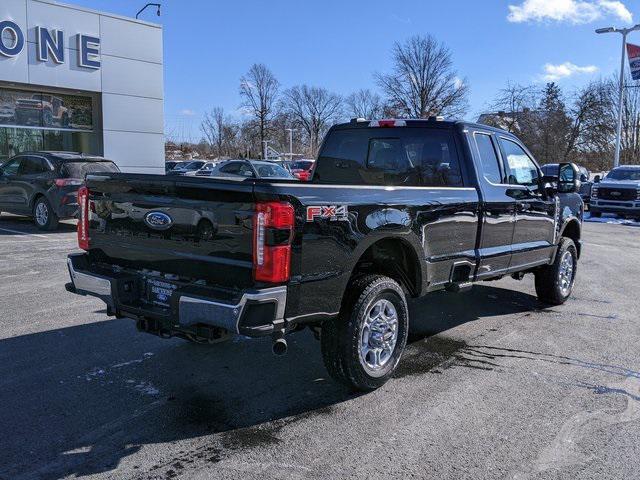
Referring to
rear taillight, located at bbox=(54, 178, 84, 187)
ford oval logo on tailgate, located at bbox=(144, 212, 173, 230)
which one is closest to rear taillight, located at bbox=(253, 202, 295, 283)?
ford oval logo on tailgate, located at bbox=(144, 212, 173, 230)

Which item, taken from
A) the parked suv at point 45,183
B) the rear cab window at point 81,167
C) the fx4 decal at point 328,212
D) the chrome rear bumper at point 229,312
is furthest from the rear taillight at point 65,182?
the fx4 decal at point 328,212

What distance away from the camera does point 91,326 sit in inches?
229

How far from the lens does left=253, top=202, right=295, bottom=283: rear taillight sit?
133 inches

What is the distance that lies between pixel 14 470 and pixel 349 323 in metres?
2.18

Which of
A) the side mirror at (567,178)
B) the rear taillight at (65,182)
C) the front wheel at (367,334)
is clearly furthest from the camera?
the rear taillight at (65,182)

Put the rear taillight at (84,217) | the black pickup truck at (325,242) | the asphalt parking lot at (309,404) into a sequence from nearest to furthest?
the asphalt parking lot at (309,404), the black pickup truck at (325,242), the rear taillight at (84,217)

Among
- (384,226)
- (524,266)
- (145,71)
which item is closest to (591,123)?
(145,71)

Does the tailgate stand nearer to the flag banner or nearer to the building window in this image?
the building window

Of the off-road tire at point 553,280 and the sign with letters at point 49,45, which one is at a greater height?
the sign with letters at point 49,45

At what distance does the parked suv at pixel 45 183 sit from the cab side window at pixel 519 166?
920cm

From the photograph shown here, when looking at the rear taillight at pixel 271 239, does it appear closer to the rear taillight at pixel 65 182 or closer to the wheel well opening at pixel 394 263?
the wheel well opening at pixel 394 263

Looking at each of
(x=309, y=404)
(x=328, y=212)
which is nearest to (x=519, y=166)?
(x=328, y=212)

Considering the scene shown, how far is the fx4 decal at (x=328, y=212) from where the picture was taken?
3598mm

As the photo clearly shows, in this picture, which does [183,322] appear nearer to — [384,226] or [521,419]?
[384,226]
